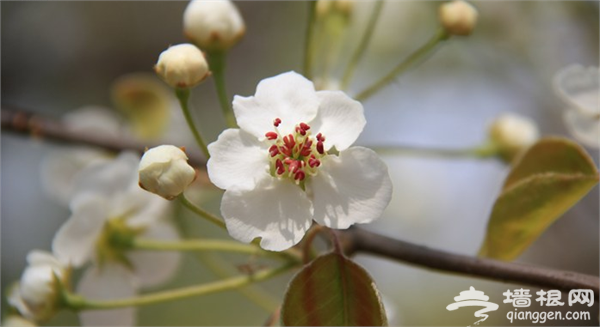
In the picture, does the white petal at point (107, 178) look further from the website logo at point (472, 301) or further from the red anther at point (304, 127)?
the website logo at point (472, 301)

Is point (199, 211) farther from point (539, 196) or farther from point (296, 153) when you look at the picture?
point (539, 196)

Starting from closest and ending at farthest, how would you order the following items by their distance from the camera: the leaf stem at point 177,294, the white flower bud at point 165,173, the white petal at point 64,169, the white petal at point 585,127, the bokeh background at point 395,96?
the white flower bud at point 165,173 < the leaf stem at point 177,294 < the white petal at point 585,127 < the white petal at point 64,169 < the bokeh background at point 395,96

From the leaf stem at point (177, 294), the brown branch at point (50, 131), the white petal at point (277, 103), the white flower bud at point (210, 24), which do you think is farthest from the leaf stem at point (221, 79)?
the brown branch at point (50, 131)

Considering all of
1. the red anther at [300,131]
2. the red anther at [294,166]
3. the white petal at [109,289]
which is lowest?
the white petal at [109,289]

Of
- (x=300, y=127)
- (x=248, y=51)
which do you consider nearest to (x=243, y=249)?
(x=300, y=127)

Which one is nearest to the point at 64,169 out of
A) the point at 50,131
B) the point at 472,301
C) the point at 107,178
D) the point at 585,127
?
the point at 50,131

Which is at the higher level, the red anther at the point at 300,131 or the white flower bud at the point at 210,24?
the white flower bud at the point at 210,24

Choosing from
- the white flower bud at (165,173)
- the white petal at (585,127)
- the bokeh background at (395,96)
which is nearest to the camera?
the white flower bud at (165,173)

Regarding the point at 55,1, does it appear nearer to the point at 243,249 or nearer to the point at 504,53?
the point at 504,53

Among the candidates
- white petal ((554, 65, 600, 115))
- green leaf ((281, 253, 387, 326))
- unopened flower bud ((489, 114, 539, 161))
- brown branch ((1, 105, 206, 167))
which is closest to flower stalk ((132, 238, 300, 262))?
green leaf ((281, 253, 387, 326))
